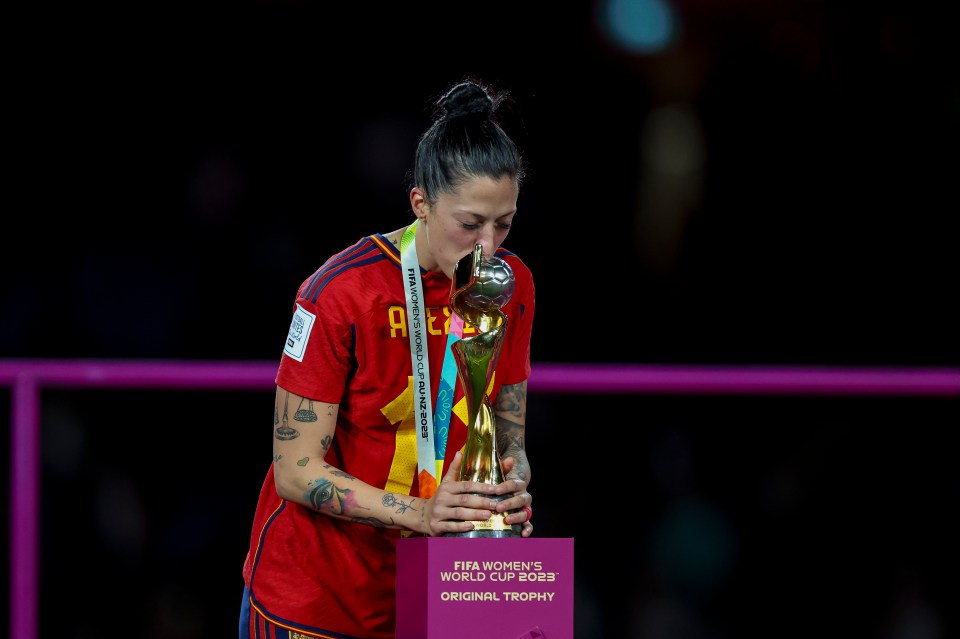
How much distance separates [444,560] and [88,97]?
210cm

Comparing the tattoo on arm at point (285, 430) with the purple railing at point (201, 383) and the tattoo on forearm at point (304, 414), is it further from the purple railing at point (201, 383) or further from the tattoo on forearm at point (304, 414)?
the purple railing at point (201, 383)

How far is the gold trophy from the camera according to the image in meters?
1.36

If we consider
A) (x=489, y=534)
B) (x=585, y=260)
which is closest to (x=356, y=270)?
(x=489, y=534)

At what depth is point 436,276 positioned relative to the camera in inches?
64.1

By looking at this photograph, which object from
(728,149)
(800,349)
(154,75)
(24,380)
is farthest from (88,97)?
(800,349)

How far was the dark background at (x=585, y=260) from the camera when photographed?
2.73 meters

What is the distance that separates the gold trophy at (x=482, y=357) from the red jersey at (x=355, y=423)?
185mm

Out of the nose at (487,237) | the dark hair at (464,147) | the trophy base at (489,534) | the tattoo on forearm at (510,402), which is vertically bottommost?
the trophy base at (489,534)

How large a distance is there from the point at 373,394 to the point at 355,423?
5cm

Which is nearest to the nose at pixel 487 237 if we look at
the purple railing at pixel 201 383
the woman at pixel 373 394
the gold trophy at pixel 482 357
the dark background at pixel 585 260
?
the woman at pixel 373 394

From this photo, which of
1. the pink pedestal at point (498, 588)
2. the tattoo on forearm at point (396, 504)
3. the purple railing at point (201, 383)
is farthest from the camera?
the purple railing at point (201, 383)

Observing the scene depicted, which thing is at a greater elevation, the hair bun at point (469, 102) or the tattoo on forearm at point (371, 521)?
the hair bun at point (469, 102)

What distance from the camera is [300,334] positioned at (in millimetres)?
1568

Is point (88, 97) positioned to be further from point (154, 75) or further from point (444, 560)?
point (444, 560)
